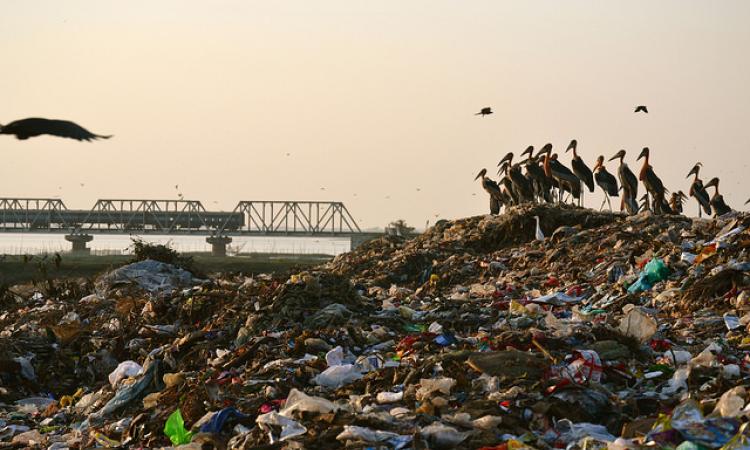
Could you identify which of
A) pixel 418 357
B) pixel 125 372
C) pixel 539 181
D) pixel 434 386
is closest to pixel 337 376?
pixel 418 357

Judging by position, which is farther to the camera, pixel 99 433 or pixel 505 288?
pixel 505 288

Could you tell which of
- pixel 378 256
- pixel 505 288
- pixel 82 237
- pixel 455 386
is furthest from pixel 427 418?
pixel 82 237

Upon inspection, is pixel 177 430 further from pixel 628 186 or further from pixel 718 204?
pixel 718 204

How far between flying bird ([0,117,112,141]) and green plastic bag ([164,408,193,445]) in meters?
2.34

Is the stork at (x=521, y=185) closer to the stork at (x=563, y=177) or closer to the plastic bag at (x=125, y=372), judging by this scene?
the stork at (x=563, y=177)

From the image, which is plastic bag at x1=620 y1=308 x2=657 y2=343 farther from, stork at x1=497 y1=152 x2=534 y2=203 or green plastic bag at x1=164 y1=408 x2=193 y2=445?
stork at x1=497 y1=152 x2=534 y2=203

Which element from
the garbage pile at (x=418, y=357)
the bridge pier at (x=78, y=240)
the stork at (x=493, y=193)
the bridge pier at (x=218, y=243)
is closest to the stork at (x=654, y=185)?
the stork at (x=493, y=193)

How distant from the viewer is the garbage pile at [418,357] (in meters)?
5.69

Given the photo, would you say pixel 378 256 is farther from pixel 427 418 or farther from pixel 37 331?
pixel 427 418

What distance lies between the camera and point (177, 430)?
646 centimetres

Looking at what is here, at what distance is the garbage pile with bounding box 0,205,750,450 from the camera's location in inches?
224

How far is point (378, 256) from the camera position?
55.4ft

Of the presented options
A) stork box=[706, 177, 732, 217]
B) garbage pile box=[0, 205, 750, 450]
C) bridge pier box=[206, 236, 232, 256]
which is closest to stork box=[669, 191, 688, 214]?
stork box=[706, 177, 732, 217]

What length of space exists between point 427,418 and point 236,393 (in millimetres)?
1811
